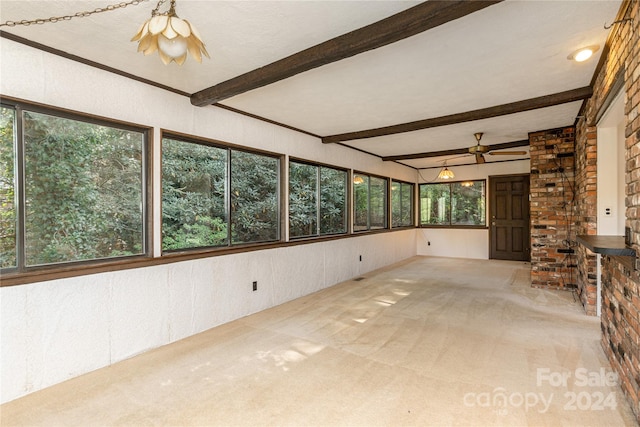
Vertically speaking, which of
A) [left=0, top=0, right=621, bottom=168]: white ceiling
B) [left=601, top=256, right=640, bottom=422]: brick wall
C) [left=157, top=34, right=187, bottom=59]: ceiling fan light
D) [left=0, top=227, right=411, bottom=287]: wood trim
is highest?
[left=0, top=0, right=621, bottom=168]: white ceiling

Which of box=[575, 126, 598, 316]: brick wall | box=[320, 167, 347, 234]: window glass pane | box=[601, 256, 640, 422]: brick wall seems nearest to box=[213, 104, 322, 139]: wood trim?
box=[320, 167, 347, 234]: window glass pane

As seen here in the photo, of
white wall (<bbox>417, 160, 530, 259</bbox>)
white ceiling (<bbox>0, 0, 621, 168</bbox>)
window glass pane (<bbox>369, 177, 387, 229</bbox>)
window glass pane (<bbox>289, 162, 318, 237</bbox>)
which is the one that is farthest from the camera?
white wall (<bbox>417, 160, 530, 259</bbox>)

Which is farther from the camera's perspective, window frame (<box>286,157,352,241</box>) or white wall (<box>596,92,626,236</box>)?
window frame (<box>286,157,352,241</box>)

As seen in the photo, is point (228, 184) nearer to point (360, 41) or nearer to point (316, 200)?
point (316, 200)

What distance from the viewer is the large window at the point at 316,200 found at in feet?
15.8

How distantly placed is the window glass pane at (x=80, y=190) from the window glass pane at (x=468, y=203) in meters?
7.79

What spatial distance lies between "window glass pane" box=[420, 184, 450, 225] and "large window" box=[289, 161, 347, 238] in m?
3.96

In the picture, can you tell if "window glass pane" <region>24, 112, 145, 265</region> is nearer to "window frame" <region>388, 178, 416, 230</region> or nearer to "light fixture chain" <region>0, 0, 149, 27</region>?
"light fixture chain" <region>0, 0, 149, 27</region>

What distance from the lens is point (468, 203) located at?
8508mm

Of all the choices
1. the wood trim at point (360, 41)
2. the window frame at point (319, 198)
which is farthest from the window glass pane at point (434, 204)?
the wood trim at point (360, 41)

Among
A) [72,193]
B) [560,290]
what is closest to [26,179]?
[72,193]

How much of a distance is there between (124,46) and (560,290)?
6.23 metres

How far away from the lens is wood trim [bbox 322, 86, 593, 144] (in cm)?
337

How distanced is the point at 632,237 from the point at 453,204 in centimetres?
695
